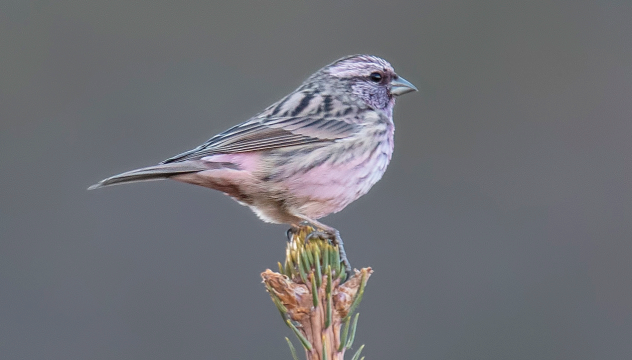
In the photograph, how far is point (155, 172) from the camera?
3191 mm

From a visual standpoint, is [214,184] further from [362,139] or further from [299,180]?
[362,139]

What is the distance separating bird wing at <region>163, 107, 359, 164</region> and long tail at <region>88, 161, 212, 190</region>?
0.32 feet

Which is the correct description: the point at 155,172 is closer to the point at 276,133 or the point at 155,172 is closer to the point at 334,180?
the point at 276,133

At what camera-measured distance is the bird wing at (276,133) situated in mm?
3670

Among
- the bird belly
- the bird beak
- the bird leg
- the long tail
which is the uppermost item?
the bird beak

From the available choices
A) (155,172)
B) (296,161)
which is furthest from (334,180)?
(155,172)

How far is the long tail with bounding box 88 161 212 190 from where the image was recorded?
10.2 feet

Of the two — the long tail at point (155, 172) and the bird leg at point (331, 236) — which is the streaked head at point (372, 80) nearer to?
the bird leg at point (331, 236)

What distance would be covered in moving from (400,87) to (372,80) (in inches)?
7.0

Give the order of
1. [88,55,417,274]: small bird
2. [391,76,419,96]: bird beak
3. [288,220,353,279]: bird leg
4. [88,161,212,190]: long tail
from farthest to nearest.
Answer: [391,76,419,96]: bird beak
[88,55,417,274]: small bird
[88,161,212,190]: long tail
[288,220,353,279]: bird leg

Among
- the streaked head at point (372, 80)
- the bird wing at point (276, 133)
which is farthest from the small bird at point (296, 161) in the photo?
the streaked head at point (372, 80)

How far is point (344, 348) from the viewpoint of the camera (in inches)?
93.4

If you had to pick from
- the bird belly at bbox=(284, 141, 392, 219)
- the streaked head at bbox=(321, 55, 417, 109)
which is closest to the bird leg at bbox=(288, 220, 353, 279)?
the bird belly at bbox=(284, 141, 392, 219)

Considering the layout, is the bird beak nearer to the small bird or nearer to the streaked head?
the streaked head
